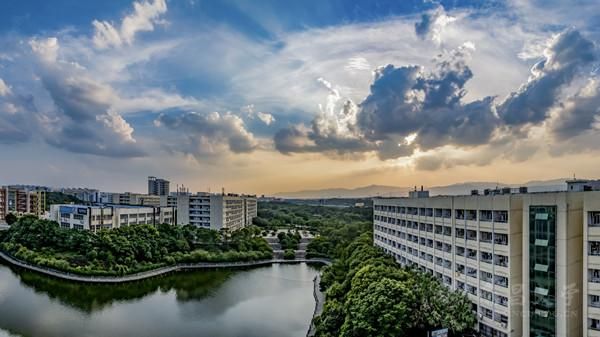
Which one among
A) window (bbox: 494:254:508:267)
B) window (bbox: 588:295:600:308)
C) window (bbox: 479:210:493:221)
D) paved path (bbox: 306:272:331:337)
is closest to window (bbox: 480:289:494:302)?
window (bbox: 494:254:508:267)

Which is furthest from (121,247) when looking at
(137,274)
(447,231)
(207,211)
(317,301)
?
(447,231)

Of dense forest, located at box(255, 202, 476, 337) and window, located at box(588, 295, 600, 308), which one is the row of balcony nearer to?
dense forest, located at box(255, 202, 476, 337)

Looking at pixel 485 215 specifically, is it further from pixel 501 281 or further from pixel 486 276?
pixel 501 281

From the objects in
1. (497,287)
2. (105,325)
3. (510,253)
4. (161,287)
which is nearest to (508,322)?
(497,287)

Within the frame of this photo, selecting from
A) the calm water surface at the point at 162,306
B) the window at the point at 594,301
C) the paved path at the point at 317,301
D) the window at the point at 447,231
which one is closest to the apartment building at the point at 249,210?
the calm water surface at the point at 162,306

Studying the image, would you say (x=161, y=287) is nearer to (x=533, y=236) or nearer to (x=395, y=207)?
(x=395, y=207)

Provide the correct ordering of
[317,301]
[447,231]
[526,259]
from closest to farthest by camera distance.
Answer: [526,259], [447,231], [317,301]
